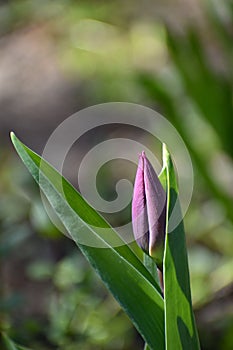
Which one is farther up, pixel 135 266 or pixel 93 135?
pixel 93 135

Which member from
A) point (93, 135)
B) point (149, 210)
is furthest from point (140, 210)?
point (93, 135)

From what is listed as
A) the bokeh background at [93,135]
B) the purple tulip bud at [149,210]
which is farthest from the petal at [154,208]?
the bokeh background at [93,135]

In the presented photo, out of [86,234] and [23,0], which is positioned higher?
[23,0]

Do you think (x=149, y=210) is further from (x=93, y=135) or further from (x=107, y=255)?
(x=93, y=135)

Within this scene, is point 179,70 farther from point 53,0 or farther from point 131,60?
point 53,0

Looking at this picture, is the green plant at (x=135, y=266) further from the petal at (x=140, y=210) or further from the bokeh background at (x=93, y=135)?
the bokeh background at (x=93, y=135)

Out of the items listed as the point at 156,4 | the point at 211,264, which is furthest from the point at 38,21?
the point at 211,264

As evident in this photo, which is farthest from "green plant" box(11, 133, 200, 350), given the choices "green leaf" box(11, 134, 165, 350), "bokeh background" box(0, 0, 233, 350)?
"bokeh background" box(0, 0, 233, 350)
